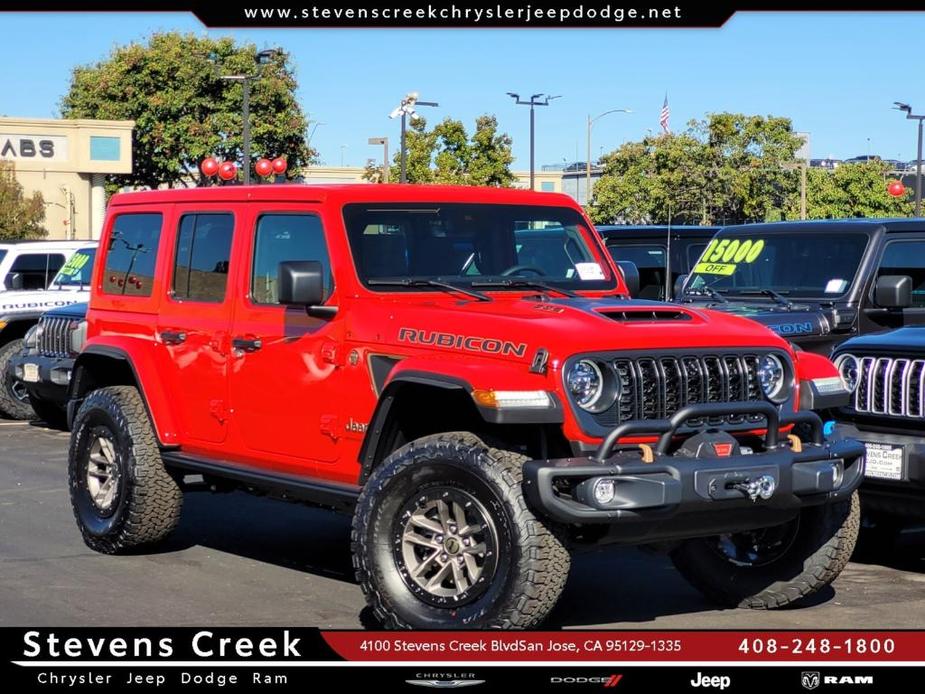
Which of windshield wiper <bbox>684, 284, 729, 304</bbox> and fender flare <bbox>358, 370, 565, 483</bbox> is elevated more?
windshield wiper <bbox>684, 284, 729, 304</bbox>

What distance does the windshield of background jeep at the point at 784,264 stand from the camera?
11.0 meters

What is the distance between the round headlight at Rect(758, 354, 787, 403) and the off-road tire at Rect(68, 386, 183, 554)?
133 inches

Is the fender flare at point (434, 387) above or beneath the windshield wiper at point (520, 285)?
beneath

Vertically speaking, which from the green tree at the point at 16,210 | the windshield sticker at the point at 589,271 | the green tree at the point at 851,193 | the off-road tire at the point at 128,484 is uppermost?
the green tree at the point at 851,193

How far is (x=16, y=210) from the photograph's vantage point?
51.7 meters

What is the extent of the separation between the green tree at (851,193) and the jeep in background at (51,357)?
52.1 m

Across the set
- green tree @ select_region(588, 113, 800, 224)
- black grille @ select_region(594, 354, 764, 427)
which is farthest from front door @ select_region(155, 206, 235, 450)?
green tree @ select_region(588, 113, 800, 224)

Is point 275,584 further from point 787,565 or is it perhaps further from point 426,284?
point 787,565

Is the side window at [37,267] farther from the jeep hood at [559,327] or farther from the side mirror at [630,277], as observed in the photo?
the jeep hood at [559,327]

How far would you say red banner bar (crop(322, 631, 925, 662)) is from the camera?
18.8 ft

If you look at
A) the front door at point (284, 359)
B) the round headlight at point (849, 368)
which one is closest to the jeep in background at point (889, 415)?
the round headlight at point (849, 368)

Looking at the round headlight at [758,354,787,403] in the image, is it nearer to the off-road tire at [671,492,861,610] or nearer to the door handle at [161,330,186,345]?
the off-road tire at [671,492,861,610]

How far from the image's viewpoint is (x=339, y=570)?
26.0 feet

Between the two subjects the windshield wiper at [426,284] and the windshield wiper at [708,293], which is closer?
the windshield wiper at [426,284]
